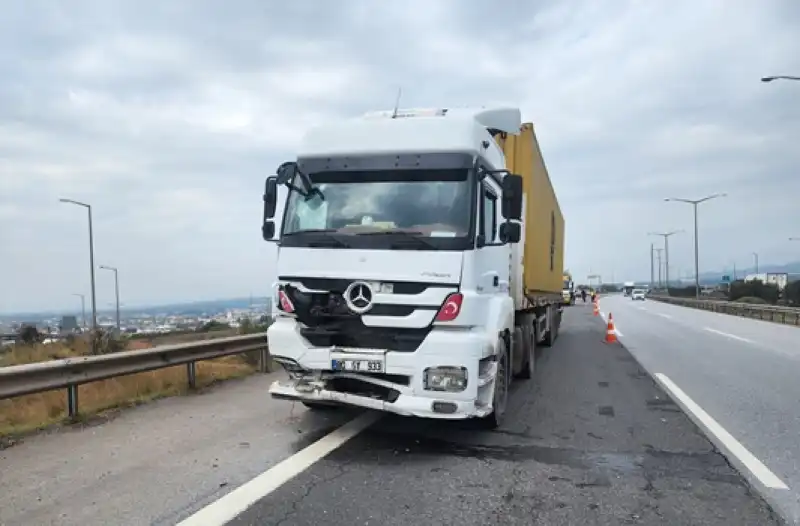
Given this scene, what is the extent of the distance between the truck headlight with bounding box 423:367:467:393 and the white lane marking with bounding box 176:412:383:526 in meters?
1.09

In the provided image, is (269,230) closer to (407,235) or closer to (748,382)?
(407,235)

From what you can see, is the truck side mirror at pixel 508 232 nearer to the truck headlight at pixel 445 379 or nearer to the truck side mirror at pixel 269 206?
the truck headlight at pixel 445 379

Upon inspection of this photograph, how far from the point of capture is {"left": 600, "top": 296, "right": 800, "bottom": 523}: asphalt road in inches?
248

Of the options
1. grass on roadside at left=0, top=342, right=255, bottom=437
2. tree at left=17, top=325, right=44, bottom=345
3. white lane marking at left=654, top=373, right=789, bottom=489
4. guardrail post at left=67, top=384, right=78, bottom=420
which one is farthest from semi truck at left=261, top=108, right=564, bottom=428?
tree at left=17, top=325, right=44, bottom=345

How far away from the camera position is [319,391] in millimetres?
6344

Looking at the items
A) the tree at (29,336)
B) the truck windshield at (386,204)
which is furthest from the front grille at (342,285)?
the tree at (29,336)

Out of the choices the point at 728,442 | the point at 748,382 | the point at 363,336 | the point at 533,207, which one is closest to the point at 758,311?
the point at 748,382

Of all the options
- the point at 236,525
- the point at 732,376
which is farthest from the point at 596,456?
the point at 732,376

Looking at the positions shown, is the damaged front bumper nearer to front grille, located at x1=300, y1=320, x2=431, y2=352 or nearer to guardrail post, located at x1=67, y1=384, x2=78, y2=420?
front grille, located at x1=300, y1=320, x2=431, y2=352

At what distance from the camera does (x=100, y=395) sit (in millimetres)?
8961

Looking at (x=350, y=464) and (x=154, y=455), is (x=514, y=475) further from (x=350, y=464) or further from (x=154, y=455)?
(x=154, y=455)

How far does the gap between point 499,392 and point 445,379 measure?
1380 millimetres

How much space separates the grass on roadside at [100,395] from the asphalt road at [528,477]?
342 cm

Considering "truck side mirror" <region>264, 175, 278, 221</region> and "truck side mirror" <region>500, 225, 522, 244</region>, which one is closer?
"truck side mirror" <region>500, 225, 522, 244</region>
